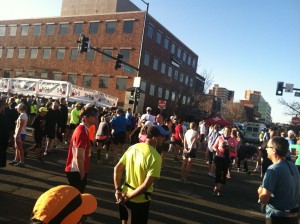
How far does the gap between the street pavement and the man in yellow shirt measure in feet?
7.29

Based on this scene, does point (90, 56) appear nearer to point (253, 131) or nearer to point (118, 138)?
point (253, 131)

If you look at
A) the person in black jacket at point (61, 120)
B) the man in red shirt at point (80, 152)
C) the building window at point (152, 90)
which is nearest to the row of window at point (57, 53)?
the building window at point (152, 90)

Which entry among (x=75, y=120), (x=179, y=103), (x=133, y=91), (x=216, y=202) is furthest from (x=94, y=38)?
(x=216, y=202)

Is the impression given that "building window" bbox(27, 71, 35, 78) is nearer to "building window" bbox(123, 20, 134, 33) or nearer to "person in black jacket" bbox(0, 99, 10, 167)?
"building window" bbox(123, 20, 134, 33)

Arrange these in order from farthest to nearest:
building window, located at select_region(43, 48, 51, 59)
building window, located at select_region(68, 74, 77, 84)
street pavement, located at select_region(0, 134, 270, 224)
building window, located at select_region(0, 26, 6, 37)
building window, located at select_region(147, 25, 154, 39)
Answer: building window, located at select_region(0, 26, 6, 37), building window, located at select_region(43, 48, 51, 59), building window, located at select_region(68, 74, 77, 84), building window, located at select_region(147, 25, 154, 39), street pavement, located at select_region(0, 134, 270, 224)

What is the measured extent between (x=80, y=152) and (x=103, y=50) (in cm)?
3731

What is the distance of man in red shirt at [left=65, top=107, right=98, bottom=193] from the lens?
14.3ft

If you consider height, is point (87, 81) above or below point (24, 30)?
below

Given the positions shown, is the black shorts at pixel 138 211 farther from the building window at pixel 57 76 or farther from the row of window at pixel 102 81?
the building window at pixel 57 76

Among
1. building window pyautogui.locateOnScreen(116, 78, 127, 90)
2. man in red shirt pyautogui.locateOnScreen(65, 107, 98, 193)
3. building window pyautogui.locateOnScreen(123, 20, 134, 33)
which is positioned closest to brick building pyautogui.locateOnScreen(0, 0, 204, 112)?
building window pyautogui.locateOnScreen(116, 78, 127, 90)

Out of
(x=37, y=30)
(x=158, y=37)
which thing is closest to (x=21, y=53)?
(x=37, y=30)

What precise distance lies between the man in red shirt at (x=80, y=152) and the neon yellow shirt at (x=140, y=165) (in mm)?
1024

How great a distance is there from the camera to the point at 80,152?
14.3ft

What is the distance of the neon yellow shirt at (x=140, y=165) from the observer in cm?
336
